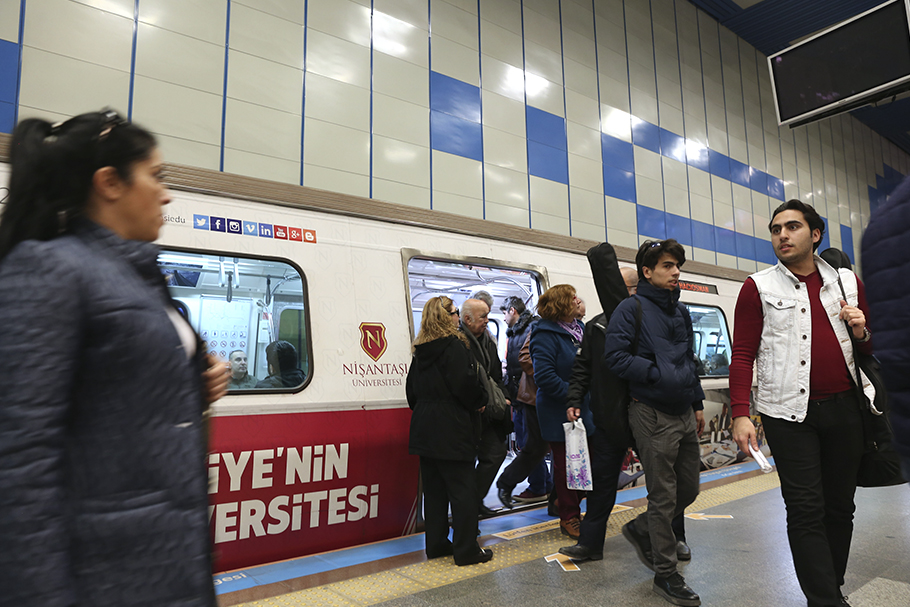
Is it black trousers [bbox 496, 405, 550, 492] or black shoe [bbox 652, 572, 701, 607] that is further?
black trousers [bbox 496, 405, 550, 492]

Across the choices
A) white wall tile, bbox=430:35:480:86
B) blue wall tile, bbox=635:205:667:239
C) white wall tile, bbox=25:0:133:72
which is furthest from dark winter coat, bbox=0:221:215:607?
blue wall tile, bbox=635:205:667:239

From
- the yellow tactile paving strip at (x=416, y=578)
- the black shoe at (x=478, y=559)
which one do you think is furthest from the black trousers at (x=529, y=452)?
the black shoe at (x=478, y=559)

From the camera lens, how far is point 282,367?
3.61 metres

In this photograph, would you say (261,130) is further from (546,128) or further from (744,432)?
(744,432)

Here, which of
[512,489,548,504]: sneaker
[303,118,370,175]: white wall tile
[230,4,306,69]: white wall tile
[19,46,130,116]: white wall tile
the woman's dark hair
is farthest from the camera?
[512,489,548,504]: sneaker

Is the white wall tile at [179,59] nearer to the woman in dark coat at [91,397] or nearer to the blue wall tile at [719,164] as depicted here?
the woman in dark coat at [91,397]

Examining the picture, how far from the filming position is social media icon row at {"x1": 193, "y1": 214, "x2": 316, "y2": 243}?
11.3 ft

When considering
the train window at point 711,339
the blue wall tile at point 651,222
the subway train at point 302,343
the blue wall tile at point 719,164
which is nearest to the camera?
the subway train at point 302,343

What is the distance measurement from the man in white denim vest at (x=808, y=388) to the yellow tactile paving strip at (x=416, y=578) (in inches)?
61.6

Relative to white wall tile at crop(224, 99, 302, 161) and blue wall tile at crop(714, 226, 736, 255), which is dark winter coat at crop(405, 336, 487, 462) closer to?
white wall tile at crop(224, 99, 302, 161)

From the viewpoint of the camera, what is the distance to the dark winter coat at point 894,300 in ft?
3.24

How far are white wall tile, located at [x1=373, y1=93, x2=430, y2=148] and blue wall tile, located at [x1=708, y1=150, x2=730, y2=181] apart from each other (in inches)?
224

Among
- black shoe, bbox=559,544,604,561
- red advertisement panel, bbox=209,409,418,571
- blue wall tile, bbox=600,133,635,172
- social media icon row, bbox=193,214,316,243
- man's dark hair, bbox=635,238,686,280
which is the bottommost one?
black shoe, bbox=559,544,604,561

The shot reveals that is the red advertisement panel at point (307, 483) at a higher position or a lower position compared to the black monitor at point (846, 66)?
lower
